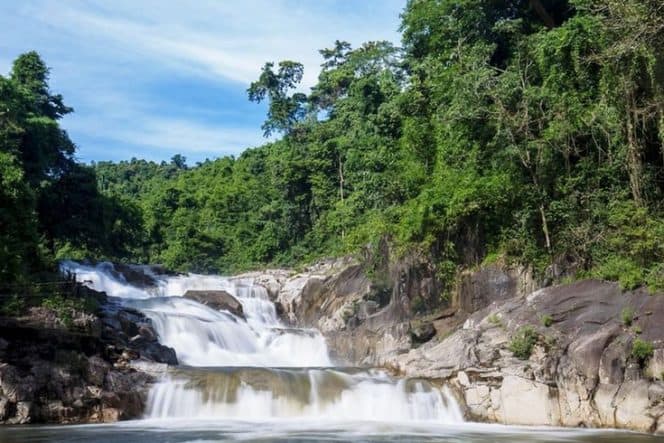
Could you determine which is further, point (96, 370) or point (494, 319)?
point (494, 319)

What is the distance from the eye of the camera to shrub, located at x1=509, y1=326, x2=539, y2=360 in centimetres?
1580

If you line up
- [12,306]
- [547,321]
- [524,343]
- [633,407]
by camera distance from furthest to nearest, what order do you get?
[12,306] < [547,321] < [524,343] < [633,407]

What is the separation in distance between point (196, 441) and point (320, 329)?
45.7 feet

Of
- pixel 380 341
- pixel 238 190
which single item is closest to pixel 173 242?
pixel 238 190

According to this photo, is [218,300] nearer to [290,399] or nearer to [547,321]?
[290,399]

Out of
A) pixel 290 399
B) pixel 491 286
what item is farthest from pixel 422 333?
pixel 290 399

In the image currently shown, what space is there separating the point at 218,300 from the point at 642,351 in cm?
1624

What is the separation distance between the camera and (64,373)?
1565 centimetres

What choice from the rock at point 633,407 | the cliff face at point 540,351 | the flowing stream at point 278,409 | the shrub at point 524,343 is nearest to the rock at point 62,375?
the flowing stream at point 278,409

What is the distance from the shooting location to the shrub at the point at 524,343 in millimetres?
15805

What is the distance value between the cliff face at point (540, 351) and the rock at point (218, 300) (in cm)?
642

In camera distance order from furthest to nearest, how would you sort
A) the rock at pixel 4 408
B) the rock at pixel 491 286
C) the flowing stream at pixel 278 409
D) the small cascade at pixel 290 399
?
the rock at pixel 491 286, the small cascade at pixel 290 399, the rock at pixel 4 408, the flowing stream at pixel 278 409

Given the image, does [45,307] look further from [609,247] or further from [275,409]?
[609,247]

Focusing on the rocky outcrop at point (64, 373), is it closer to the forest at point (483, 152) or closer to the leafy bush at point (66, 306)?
the leafy bush at point (66, 306)
